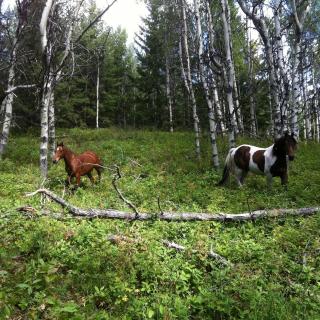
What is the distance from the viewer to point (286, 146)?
11.1m

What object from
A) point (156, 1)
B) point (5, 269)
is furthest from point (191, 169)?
point (156, 1)

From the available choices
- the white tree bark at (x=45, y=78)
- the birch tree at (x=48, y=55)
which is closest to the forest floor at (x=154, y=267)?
the white tree bark at (x=45, y=78)

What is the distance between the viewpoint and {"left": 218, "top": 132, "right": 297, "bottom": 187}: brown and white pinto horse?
11.2 metres

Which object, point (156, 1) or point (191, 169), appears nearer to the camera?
point (191, 169)

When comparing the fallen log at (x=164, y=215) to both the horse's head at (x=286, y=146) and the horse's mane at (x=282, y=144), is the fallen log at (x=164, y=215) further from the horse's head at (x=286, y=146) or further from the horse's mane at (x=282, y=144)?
the horse's mane at (x=282, y=144)

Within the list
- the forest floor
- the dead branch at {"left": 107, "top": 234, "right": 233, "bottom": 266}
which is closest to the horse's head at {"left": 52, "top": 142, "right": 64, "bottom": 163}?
the forest floor

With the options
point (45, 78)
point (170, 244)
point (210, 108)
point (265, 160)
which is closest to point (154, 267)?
point (170, 244)

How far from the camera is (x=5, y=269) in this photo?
4.99 metres

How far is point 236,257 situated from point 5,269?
3.38m

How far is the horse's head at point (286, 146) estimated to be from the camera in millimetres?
11016

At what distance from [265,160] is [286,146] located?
98cm

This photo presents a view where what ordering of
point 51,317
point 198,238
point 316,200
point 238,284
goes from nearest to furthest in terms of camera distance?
point 51,317
point 238,284
point 198,238
point 316,200

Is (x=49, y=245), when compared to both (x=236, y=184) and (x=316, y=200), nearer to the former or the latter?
(x=316, y=200)

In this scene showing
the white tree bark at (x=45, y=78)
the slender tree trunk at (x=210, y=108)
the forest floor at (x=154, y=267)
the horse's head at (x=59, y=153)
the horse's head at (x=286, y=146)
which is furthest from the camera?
the slender tree trunk at (x=210, y=108)
